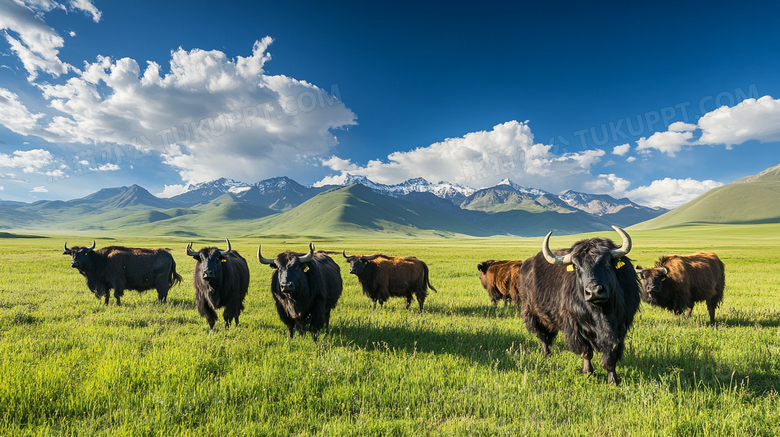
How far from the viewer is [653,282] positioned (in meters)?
9.35

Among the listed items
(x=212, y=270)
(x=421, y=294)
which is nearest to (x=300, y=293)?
(x=212, y=270)

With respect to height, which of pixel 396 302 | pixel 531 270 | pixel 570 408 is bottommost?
pixel 396 302

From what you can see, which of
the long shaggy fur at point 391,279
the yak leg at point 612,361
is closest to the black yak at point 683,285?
the yak leg at point 612,361

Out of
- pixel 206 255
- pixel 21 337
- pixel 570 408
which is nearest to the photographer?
pixel 570 408

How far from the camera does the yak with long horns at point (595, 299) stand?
15.3 ft

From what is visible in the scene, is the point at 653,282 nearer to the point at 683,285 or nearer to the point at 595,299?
the point at 683,285

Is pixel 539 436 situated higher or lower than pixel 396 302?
higher

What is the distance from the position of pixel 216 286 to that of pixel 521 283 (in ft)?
25.3

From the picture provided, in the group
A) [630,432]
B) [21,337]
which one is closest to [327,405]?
[630,432]

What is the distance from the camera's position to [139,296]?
40.1 feet

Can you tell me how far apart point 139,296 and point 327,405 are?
1237 centimetres

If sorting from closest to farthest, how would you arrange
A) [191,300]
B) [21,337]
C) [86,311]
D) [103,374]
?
[103,374]
[21,337]
[86,311]
[191,300]

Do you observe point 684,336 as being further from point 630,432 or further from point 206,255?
point 206,255

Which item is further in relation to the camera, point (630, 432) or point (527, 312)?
point (527, 312)
